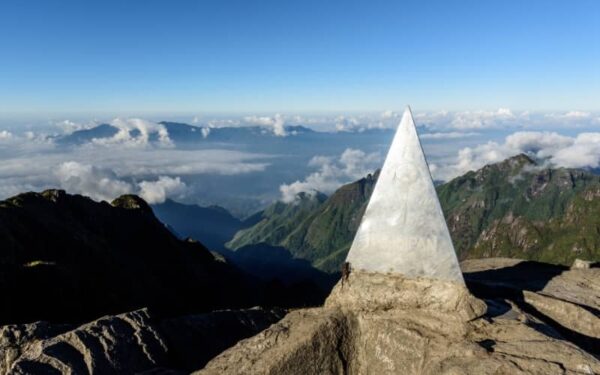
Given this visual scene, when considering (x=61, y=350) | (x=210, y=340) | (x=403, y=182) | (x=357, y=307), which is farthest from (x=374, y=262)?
(x=61, y=350)

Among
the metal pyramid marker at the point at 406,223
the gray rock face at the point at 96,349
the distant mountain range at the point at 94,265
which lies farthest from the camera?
the distant mountain range at the point at 94,265

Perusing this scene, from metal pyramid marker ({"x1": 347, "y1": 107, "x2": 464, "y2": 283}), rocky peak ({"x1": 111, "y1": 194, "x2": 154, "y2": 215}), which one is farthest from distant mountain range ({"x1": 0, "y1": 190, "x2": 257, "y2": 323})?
metal pyramid marker ({"x1": 347, "y1": 107, "x2": 464, "y2": 283})

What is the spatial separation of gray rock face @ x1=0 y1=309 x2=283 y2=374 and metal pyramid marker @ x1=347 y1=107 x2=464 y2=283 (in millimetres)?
8491

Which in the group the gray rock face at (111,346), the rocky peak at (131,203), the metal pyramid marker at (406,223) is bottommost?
the rocky peak at (131,203)

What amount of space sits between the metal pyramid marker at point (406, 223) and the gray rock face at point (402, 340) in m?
0.65

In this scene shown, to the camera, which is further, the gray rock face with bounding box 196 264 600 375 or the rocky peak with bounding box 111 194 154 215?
the rocky peak with bounding box 111 194 154 215

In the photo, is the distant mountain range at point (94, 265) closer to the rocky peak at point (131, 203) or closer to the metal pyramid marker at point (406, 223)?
the rocky peak at point (131, 203)

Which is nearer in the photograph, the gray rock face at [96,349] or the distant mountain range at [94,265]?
the gray rock face at [96,349]

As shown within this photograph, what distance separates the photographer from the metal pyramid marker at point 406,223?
19.0m

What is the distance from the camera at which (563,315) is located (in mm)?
23203

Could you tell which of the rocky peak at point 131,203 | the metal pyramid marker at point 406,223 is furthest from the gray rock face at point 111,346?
the rocky peak at point 131,203

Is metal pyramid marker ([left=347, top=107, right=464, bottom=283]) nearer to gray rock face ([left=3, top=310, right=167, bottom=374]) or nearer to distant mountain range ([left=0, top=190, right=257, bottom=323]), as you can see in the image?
gray rock face ([left=3, top=310, right=167, bottom=374])

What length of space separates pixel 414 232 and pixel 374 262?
7.35 feet

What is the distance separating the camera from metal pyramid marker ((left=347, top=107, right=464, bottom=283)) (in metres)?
19.0
